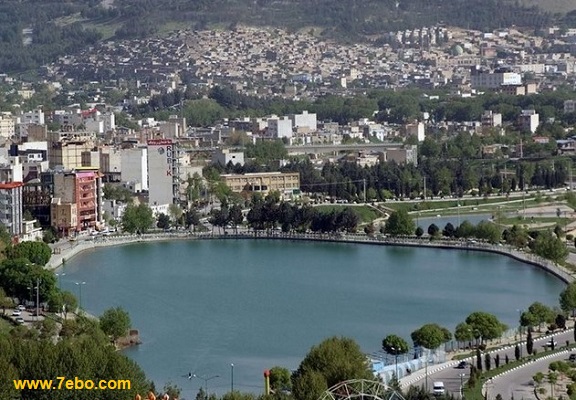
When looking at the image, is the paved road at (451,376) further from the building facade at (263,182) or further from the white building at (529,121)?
the white building at (529,121)

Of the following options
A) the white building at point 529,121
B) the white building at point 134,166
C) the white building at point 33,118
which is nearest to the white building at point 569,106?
the white building at point 529,121

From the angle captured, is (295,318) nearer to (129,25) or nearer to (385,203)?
(385,203)

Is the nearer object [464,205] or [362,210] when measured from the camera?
[362,210]

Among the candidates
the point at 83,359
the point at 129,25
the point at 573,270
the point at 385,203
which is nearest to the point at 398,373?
the point at 83,359

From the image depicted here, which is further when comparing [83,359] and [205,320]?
[205,320]

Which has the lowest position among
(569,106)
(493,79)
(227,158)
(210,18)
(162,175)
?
(162,175)

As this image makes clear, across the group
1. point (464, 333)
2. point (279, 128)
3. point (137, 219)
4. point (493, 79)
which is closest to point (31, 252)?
point (137, 219)

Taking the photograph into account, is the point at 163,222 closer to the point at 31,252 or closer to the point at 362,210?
the point at 362,210
